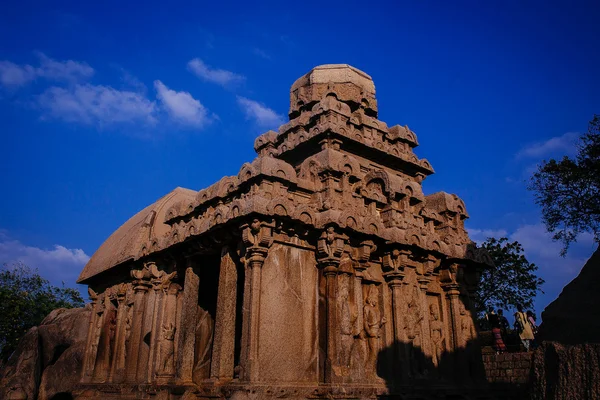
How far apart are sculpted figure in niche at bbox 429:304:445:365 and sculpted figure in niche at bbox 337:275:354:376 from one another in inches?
128

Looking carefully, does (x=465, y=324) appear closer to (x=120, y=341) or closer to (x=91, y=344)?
(x=120, y=341)

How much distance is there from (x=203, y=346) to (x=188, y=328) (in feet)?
3.26

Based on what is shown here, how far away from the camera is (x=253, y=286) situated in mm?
9297

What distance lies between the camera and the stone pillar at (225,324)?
379 inches

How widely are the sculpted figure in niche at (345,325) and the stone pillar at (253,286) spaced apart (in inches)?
69.5

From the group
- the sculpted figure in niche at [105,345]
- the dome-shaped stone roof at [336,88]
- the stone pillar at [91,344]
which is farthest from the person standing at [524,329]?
the stone pillar at [91,344]

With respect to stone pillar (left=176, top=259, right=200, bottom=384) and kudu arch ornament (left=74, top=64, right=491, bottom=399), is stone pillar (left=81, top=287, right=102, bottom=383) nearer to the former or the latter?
kudu arch ornament (left=74, top=64, right=491, bottom=399)

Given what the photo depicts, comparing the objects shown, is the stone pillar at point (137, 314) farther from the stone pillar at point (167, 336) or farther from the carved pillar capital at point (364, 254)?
the carved pillar capital at point (364, 254)

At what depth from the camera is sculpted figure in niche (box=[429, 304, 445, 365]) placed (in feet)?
40.6

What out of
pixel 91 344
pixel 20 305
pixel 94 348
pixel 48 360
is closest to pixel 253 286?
pixel 94 348

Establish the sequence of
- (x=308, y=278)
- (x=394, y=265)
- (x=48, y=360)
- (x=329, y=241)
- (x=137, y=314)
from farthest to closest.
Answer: (x=48, y=360)
(x=137, y=314)
(x=394, y=265)
(x=308, y=278)
(x=329, y=241)

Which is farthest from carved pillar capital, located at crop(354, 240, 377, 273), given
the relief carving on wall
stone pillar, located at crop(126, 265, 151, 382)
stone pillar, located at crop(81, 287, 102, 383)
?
stone pillar, located at crop(81, 287, 102, 383)

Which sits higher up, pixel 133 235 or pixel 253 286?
pixel 133 235

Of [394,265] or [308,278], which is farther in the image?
[394,265]
